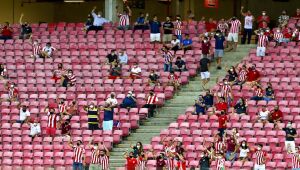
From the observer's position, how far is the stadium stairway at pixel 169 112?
148 feet

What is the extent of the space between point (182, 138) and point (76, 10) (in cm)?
1904

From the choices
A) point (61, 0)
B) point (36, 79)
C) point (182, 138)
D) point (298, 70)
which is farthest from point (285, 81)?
point (61, 0)

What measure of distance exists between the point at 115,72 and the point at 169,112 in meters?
3.06

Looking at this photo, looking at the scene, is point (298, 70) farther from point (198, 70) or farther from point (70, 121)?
point (70, 121)

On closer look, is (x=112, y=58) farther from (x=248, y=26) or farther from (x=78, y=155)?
(x=78, y=155)

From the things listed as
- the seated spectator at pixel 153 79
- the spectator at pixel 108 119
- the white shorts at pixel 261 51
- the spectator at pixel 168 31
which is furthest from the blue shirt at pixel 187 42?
the spectator at pixel 108 119

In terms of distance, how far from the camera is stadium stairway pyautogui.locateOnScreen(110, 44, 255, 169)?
148ft

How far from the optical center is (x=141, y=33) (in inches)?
2046

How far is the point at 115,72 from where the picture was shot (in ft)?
161

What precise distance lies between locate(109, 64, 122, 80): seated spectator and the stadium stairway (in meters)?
2.36

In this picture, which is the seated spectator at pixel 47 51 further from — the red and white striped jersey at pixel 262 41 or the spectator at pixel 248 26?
the red and white striped jersey at pixel 262 41

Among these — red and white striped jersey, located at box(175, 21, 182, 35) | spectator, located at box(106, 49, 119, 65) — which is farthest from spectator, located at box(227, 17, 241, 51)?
spectator, located at box(106, 49, 119, 65)

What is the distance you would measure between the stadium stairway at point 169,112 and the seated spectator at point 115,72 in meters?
2.36

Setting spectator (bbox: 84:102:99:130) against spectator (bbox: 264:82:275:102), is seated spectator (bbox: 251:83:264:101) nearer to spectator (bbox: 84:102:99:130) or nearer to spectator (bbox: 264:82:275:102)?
spectator (bbox: 264:82:275:102)
